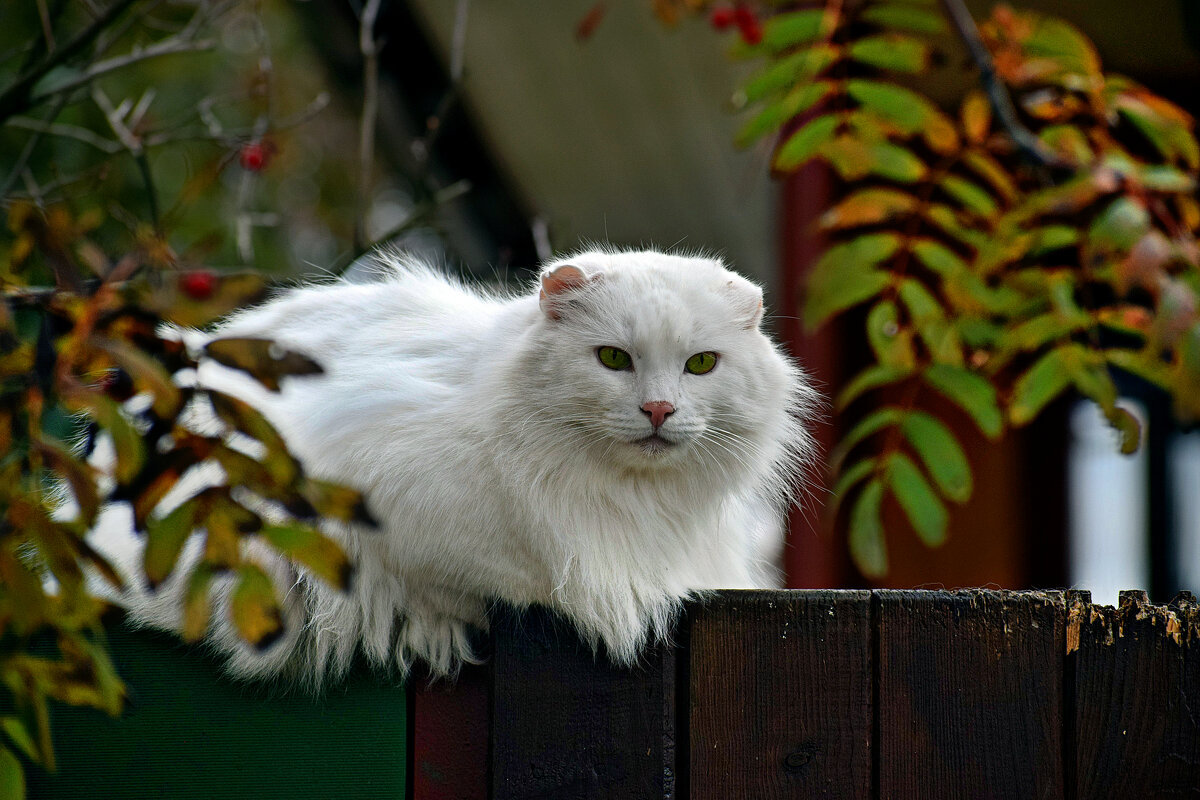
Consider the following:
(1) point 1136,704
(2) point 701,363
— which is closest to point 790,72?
(2) point 701,363

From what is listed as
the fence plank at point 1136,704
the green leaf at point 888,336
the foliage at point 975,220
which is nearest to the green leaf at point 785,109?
the foliage at point 975,220

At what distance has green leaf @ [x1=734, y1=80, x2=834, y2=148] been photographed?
2127 mm

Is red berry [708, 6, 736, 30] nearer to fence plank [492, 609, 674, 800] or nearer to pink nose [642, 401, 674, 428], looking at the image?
pink nose [642, 401, 674, 428]

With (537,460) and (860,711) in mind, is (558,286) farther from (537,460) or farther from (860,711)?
(860,711)

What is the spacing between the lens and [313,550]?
1081 mm

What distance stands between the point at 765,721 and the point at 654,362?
0.70 metres

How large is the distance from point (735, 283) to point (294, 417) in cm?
96

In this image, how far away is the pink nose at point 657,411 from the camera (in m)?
2.04

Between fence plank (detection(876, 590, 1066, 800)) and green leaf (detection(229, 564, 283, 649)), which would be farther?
fence plank (detection(876, 590, 1066, 800))

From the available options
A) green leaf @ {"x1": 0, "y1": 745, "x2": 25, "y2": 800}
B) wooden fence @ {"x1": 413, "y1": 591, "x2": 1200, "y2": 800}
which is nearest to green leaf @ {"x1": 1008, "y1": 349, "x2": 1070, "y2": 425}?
wooden fence @ {"x1": 413, "y1": 591, "x2": 1200, "y2": 800}

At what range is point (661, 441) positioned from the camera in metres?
2.08

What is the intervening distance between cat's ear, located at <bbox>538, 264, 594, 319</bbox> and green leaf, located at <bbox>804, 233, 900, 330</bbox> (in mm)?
454

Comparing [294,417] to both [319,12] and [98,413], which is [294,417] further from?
[319,12]

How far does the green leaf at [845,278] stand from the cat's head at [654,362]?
0.21 metres
